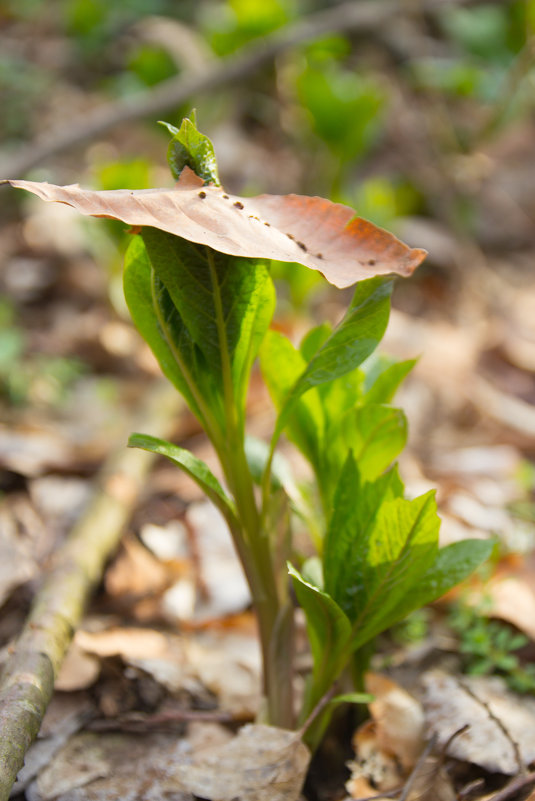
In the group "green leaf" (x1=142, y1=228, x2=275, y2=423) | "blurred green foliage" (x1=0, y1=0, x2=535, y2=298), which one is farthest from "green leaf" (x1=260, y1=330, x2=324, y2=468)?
"blurred green foliage" (x1=0, y1=0, x2=535, y2=298)

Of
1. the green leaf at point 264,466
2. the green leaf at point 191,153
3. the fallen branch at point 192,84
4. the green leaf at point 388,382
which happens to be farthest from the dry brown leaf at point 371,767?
the fallen branch at point 192,84

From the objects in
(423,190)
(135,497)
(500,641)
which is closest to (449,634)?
(500,641)

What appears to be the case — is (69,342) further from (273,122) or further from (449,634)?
(273,122)

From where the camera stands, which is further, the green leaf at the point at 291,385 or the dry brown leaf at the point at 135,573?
the dry brown leaf at the point at 135,573

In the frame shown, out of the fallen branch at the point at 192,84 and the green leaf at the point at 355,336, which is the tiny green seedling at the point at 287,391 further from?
the fallen branch at the point at 192,84

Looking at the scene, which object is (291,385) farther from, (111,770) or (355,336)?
(111,770)

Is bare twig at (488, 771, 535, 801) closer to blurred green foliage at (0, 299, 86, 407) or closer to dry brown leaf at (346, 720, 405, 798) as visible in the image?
dry brown leaf at (346, 720, 405, 798)
